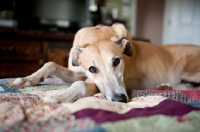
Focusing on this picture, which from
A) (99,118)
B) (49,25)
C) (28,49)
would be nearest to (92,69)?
(99,118)

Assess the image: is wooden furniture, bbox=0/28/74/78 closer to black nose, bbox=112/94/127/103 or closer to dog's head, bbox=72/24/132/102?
dog's head, bbox=72/24/132/102

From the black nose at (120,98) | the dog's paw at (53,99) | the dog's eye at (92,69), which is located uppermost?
the dog's eye at (92,69)

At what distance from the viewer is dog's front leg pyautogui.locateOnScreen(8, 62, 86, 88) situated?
4.53 feet

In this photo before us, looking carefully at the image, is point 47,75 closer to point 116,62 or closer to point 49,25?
point 116,62

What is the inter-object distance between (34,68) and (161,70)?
1615 millimetres

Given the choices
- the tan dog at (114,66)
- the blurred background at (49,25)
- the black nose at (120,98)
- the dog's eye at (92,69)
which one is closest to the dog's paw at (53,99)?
the tan dog at (114,66)

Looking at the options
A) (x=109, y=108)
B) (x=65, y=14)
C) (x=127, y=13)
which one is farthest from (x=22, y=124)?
(x=127, y=13)

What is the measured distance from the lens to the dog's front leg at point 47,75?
4.53 feet

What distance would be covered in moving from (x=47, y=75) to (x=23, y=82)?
18 centimetres

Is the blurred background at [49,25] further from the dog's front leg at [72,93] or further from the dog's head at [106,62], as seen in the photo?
the dog's front leg at [72,93]

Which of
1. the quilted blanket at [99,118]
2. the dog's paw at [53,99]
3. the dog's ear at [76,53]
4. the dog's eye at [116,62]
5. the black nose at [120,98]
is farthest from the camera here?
the dog's ear at [76,53]

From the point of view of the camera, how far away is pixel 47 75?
154cm

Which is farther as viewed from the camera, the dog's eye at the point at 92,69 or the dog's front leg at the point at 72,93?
the dog's eye at the point at 92,69

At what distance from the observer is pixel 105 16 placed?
15.1 ft
